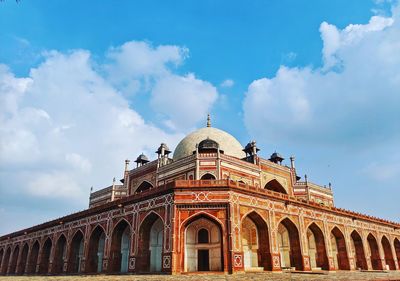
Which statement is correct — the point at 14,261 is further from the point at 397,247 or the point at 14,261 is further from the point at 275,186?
the point at 397,247

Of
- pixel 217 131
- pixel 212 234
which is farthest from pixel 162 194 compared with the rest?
pixel 217 131

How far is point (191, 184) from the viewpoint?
2638 centimetres

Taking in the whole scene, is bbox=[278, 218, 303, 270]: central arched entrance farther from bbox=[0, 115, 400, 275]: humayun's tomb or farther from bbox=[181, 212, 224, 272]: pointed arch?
bbox=[181, 212, 224, 272]: pointed arch

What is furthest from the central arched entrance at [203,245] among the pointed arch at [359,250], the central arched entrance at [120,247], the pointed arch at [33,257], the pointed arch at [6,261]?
the pointed arch at [6,261]

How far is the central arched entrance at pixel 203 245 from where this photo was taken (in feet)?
87.0

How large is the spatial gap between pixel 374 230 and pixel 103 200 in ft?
110

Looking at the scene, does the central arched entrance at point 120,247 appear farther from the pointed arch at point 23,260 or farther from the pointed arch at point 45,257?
the pointed arch at point 23,260

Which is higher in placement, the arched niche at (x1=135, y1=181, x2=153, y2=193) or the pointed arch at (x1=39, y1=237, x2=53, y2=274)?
the arched niche at (x1=135, y1=181, x2=153, y2=193)

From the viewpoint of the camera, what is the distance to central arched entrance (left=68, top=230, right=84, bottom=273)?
1403 inches

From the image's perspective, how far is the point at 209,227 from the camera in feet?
90.7

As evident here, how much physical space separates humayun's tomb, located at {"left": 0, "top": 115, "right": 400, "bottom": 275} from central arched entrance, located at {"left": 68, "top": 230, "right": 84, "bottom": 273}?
0.34 feet

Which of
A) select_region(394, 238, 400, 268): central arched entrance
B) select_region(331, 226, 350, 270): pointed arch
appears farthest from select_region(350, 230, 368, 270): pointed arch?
select_region(394, 238, 400, 268): central arched entrance

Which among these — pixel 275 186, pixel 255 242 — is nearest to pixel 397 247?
pixel 275 186

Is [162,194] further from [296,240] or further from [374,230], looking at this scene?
[374,230]
